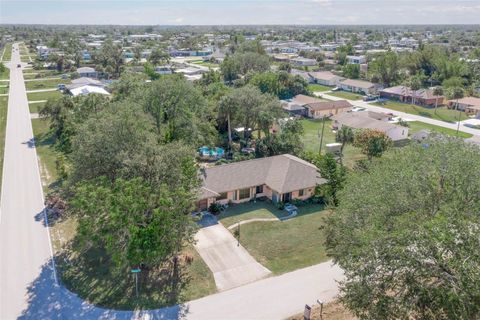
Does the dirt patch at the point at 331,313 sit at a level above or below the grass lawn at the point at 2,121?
below

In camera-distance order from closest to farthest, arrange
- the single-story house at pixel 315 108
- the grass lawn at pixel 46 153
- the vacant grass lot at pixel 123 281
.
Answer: the vacant grass lot at pixel 123 281 < the grass lawn at pixel 46 153 < the single-story house at pixel 315 108

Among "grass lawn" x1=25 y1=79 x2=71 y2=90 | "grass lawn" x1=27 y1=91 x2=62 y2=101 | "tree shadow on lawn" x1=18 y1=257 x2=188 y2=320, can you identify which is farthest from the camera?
"grass lawn" x1=25 y1=79 x2=71 y2=90

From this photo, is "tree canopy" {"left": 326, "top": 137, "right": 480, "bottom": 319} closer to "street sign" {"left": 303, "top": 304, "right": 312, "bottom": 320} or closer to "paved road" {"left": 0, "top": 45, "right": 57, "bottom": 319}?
"street sign" {"left": 303, "top": 304, "right": 312, "bottom": 320}

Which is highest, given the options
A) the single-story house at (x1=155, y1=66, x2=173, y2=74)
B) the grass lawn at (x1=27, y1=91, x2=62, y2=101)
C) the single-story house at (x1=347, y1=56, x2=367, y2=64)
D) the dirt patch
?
the single-story house at (x1=347, y1=56, x2=367, y2=64)

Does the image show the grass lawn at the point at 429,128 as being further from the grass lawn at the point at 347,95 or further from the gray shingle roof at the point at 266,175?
the gray shingle roof at the point at 266,175

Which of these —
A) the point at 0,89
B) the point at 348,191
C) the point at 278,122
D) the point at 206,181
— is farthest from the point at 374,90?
the point at 0,89

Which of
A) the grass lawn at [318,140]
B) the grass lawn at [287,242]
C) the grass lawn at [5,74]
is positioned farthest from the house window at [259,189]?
the grass lawn at [5,74]

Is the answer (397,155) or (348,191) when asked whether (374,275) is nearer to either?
(348,191)

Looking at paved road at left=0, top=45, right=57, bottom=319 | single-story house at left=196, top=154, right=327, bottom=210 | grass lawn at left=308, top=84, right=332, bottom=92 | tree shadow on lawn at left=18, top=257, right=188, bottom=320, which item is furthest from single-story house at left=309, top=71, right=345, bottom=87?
tree shadow on lawn at left=18, top=257, right=188, bottom=320
